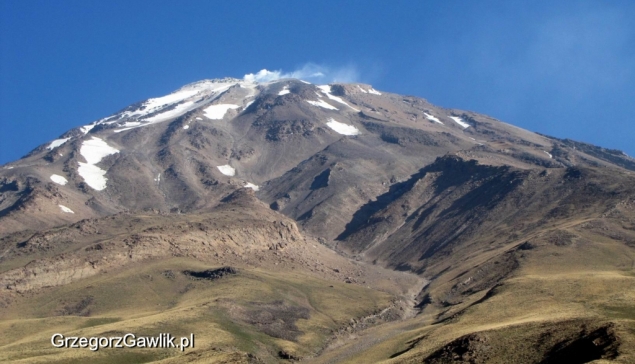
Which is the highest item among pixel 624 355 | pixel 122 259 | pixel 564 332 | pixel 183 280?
pixel 122 259

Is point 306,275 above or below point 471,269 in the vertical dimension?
above

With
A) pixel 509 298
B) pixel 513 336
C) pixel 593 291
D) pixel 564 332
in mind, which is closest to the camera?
pixel 564 332

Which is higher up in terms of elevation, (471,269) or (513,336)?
(471,269)

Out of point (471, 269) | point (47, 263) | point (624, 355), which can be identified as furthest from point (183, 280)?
point (624, 355)

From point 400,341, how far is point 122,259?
76860 mm

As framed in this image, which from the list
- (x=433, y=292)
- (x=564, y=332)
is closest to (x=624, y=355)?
(x=564, y=332)

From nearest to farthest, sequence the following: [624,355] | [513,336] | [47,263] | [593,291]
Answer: [624,355] < [513,336] < [593,291] < [47,263]

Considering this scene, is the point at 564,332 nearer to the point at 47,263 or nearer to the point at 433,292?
the point at 433,292

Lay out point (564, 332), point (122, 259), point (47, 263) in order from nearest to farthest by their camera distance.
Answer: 1. point (564, 332)
2. point (47, 263)
3. point (122, 259)

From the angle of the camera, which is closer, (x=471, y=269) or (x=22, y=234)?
(x=471, y=269)

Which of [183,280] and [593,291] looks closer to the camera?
[593,291]

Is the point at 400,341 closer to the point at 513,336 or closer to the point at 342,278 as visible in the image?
the point at 513,336

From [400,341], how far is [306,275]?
66.8 m

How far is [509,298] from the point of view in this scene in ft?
353
